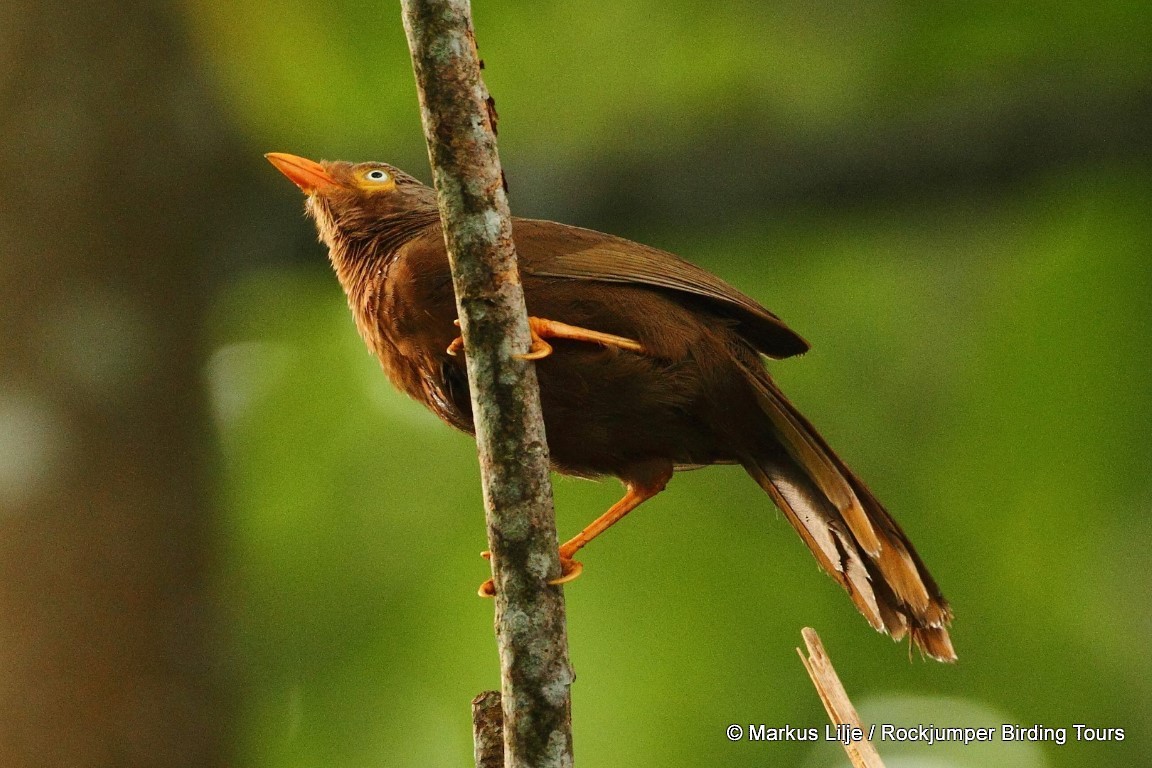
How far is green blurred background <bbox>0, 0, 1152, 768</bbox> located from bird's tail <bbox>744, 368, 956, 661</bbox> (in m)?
1.91

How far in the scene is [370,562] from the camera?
6.59 metres

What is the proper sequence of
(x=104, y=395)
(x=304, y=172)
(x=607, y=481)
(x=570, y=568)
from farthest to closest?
(x=607, y=481)
(x=104, y=395)
(x=304, y=172)
(x=570, y=568)

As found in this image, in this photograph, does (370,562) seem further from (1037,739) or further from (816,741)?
(1037,739)

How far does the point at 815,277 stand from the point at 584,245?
3400 millimetres

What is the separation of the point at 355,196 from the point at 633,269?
1.24m

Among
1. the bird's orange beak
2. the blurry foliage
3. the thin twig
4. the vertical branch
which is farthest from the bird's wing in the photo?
the blurry foliage

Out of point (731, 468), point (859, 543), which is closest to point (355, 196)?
point (859, 543)

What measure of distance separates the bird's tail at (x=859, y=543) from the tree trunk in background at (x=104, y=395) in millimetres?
2696

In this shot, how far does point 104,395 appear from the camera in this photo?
5.22 m

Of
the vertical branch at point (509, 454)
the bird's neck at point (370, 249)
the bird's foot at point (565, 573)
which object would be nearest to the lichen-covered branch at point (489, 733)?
the vertical branch at point (509, 454)

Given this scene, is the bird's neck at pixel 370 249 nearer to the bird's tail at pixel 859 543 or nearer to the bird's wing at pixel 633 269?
the bird's wing at pixel 633 269

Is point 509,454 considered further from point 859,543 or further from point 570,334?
point 859,543

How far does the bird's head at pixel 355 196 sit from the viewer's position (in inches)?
162

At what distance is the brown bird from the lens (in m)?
3.36
